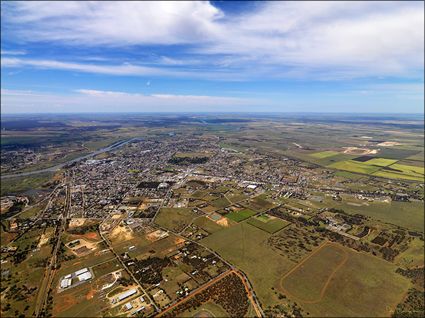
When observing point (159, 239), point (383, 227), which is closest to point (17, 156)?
point (159, 239)

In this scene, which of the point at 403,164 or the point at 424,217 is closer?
the point at 424,217

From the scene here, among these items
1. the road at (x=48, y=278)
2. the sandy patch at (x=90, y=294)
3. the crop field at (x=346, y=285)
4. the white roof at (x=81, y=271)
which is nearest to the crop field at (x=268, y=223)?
the crop field at (x=346, y=285)

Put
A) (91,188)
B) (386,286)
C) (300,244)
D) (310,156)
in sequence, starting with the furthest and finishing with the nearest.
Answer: (310,156), (91,188), (300,244), (386,286)

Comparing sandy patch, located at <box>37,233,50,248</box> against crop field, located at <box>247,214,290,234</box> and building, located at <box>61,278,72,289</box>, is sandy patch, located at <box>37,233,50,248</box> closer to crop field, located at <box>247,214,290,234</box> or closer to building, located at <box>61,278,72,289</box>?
building, located at <box>61,278,72,289</box>

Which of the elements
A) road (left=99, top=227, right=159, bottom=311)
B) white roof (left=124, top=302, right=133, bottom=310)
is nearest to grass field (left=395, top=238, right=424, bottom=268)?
road (left=99, top=227, right=159, bottom=311)

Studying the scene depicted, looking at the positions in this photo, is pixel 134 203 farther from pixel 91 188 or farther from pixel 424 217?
pixel 424 217

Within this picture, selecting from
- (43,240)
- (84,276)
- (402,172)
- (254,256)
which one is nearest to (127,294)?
(84,276)
